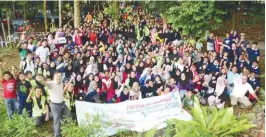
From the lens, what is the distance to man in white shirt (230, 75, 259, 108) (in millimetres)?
9992

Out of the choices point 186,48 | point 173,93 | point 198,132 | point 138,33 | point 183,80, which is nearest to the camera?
point 198,132

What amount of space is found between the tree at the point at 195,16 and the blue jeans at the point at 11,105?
744 cm

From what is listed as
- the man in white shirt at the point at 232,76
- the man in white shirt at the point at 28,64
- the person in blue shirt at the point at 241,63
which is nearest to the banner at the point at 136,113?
the man in white shirt at the point at 232,76

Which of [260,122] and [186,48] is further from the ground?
[186,48]

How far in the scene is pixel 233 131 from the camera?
7.54 meters

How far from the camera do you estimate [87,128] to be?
8.07m

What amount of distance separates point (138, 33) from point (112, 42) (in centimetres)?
156

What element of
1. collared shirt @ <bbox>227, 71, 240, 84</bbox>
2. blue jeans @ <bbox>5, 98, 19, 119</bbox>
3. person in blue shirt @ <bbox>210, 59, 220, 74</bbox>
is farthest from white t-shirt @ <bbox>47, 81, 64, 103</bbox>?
collared shirt @ <bbox>227, 71, 240, 84</bbox>

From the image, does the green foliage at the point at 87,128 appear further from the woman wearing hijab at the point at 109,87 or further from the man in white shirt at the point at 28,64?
the man in white shirt at the point at 28,64

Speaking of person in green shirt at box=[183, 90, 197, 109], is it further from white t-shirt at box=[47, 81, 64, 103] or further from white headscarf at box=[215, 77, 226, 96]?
white t-shirt at box=[47, 81, 64, 103]

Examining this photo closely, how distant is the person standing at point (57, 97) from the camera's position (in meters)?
7.71

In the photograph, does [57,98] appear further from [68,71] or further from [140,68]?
[140,68]

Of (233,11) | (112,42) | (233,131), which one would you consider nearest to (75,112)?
(233,131)

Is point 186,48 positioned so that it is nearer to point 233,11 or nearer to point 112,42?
point 112,42
